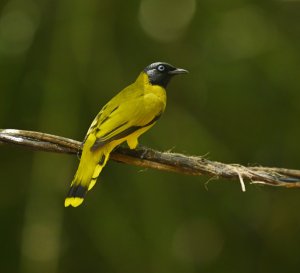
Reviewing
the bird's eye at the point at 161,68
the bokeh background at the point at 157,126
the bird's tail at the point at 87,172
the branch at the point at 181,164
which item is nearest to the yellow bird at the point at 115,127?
the bird's tail at the point at 87,172

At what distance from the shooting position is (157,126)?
4.13 meters

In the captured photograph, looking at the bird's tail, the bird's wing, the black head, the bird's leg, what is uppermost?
the black head

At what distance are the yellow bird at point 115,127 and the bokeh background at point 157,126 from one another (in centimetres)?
61

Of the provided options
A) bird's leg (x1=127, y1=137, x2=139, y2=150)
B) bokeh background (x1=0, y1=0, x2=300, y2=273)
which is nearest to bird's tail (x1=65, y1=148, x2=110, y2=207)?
bird's leg (x1=127, y1=137, x2=139, y2=150)

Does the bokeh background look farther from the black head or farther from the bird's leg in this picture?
the bird's leg

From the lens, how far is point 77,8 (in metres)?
3.79

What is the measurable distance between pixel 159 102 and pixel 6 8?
1.26m

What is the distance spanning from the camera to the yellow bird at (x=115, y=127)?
2688mm

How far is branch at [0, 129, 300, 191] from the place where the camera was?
2291 mm

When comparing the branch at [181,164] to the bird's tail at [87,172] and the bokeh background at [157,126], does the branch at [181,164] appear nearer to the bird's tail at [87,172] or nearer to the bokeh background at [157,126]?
the bird's tail at [87,172]

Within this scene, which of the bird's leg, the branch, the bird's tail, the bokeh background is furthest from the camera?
the bokeh background

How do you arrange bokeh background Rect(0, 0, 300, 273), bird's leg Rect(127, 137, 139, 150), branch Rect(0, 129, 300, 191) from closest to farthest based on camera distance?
branch Rect(0, 129, 300, 191)
bird's leg Rect(127, 137, 139, 150)
bokeh background Rect(0, 0, 300, 273)

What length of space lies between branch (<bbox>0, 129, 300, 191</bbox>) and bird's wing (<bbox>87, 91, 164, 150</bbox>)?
0.36 meters

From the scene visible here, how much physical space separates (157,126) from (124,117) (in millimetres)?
1238
